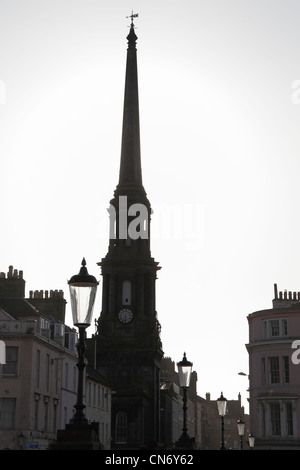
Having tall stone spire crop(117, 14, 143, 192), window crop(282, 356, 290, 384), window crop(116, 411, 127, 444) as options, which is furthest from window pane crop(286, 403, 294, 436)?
tall stone spire crop(117, 14, 143, 192)

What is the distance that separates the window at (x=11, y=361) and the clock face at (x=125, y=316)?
114 ft

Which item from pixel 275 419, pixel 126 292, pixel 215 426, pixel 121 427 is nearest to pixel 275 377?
pixel 275 419

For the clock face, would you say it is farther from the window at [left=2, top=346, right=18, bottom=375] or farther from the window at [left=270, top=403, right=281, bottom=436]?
the window at [left=2, top=346, right=18, bottom=375]

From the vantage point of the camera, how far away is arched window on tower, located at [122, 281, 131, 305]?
83.4 m

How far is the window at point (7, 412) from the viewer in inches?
1831

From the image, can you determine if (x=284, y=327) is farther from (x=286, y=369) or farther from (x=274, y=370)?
(x=274, y=370)

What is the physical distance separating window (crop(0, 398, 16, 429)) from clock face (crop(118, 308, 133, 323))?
35.9 m

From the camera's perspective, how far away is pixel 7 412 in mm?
46906

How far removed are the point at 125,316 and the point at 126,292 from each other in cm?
286

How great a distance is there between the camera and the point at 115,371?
80.9m

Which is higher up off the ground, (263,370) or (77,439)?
(263,370)

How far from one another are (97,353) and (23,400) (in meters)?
34.4

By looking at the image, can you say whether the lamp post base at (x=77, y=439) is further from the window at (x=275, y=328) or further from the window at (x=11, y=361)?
the window at (x=275, y=328)
